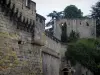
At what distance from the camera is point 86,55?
28234 millimetres

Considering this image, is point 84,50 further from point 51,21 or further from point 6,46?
point 51,21

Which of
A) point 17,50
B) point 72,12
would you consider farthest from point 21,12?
point 72,12

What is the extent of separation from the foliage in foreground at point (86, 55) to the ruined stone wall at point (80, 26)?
36.3ft

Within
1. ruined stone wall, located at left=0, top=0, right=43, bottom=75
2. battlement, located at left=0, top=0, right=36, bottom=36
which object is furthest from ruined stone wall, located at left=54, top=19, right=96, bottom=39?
battlement, located at left=0, top=0, right=36, bottom=36

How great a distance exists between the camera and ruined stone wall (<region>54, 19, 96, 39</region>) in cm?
4125

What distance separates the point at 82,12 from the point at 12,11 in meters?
43.8

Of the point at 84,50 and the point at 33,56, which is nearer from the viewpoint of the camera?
the point at 33,56

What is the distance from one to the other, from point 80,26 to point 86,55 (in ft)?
45.4

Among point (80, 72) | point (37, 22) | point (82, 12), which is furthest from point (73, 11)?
point (37, 22)

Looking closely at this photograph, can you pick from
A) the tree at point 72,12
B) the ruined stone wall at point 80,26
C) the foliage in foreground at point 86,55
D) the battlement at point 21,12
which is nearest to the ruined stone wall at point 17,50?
the battlement at point 21,12

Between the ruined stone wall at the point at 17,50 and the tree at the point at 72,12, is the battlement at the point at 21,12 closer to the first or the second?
the ruined stone wall at the point at 17,50

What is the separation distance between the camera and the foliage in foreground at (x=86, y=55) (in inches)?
1094

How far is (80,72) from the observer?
31.3 metres

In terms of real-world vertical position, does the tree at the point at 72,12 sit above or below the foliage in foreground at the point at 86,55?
above
